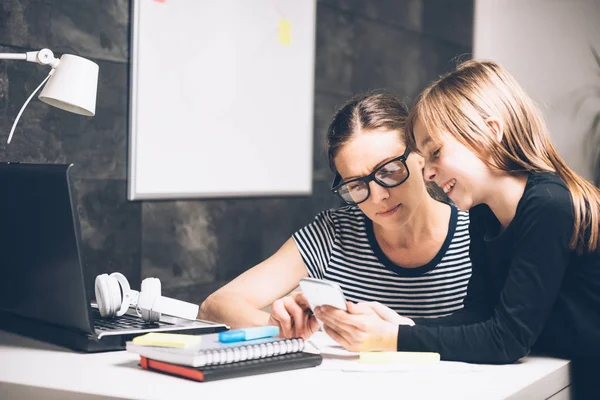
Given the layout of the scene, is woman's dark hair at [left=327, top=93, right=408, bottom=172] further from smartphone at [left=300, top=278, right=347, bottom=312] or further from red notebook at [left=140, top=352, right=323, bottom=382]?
red notebook at [left=140, top=352, right=323, bottom=382]

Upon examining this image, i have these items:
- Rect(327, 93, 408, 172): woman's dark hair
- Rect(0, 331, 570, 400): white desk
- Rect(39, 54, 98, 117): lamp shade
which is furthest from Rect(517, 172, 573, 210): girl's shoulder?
Rect(39, 54, 98, 117): lamp shade

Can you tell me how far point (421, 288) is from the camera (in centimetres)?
185

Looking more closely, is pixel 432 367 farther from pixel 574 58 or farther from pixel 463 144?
pixel 574 58

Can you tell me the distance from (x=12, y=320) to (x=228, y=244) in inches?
55.0

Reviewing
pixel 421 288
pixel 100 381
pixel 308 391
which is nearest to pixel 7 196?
pixel 100 381

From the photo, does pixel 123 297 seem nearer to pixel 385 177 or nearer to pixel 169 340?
pixel 169 340

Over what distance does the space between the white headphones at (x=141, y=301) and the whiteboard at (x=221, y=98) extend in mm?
1054

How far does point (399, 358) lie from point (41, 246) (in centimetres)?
64

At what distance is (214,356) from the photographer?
1.12 m

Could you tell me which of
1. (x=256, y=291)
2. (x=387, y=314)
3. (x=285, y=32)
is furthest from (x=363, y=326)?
(x=285, y=32)

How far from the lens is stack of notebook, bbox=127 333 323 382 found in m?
1.11

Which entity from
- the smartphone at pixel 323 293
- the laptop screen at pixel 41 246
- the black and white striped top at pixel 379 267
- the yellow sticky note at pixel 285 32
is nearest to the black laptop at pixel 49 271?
the laptop screen at pixel 41 246

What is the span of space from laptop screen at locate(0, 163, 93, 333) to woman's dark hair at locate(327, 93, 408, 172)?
75cm

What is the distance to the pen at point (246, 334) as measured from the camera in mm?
1196
